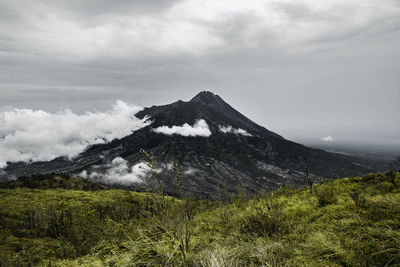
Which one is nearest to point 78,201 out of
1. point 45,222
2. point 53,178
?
point 45,222

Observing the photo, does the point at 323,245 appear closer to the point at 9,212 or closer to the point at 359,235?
the point at 359,235

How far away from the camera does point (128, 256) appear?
11.9ft

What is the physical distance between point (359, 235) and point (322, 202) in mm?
3424

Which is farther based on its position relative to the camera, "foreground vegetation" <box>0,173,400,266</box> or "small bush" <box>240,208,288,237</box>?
"small bush" <box>240,208,288,237</box>

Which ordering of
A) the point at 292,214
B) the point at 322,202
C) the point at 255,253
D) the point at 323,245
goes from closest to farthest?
the point at 255,253 → the point at 323,245 → the point at 292,214 → the point at 322,202

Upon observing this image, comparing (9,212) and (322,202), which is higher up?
(322,202)

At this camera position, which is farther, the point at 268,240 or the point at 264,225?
the point at 264,225

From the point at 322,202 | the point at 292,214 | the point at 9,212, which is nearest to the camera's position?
the point at 292,214

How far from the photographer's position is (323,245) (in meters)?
3.88

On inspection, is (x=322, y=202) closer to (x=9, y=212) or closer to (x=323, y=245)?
(x=323, y=245)

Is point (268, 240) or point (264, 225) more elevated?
point (268, 240)

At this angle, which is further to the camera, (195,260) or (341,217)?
(341,217)

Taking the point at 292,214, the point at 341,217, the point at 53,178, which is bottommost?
the point at 53,178

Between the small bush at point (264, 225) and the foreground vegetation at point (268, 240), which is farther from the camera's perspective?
the small bush at point (264, 225)
